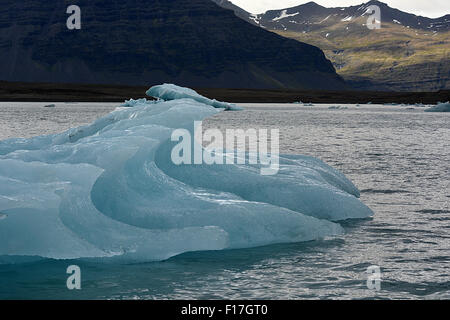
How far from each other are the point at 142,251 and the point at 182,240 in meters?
0.62

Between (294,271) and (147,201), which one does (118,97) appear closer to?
(147,201)

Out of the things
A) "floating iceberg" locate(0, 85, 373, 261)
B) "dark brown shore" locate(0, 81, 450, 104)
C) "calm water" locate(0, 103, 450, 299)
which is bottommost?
"calm water" locate(0, 103, 450, 299)

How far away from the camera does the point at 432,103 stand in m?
122

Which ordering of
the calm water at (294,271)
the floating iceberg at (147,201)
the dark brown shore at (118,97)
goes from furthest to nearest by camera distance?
1. the dark brown shore at (118,97)
2. the floating iceberg at (147,201)
3. the calm water at (294,271)

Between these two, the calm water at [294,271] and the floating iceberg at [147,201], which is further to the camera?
the floating iceberg at [147,201]

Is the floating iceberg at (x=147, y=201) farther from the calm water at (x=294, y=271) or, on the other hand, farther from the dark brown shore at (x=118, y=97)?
the dark brown shore at (x=118, y=97)

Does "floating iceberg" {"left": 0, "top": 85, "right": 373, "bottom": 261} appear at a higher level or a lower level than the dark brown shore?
lower

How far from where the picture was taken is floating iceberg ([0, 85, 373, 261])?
26.5ft

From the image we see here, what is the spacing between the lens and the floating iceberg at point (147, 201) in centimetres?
808

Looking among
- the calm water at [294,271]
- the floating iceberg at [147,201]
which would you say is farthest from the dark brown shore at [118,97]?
the calm water at [294,271]

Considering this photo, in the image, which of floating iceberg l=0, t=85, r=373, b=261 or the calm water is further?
floating iceberg l=0, t=85, r=373, b=261

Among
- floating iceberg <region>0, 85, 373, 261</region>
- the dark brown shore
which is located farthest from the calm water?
the dark brown shore

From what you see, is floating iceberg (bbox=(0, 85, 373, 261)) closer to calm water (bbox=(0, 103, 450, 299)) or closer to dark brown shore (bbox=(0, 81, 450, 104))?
calm water (bbox=(0, 103, 450, 299))

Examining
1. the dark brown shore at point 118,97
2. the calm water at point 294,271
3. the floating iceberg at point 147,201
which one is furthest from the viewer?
the dark brown shore at point 118,97
